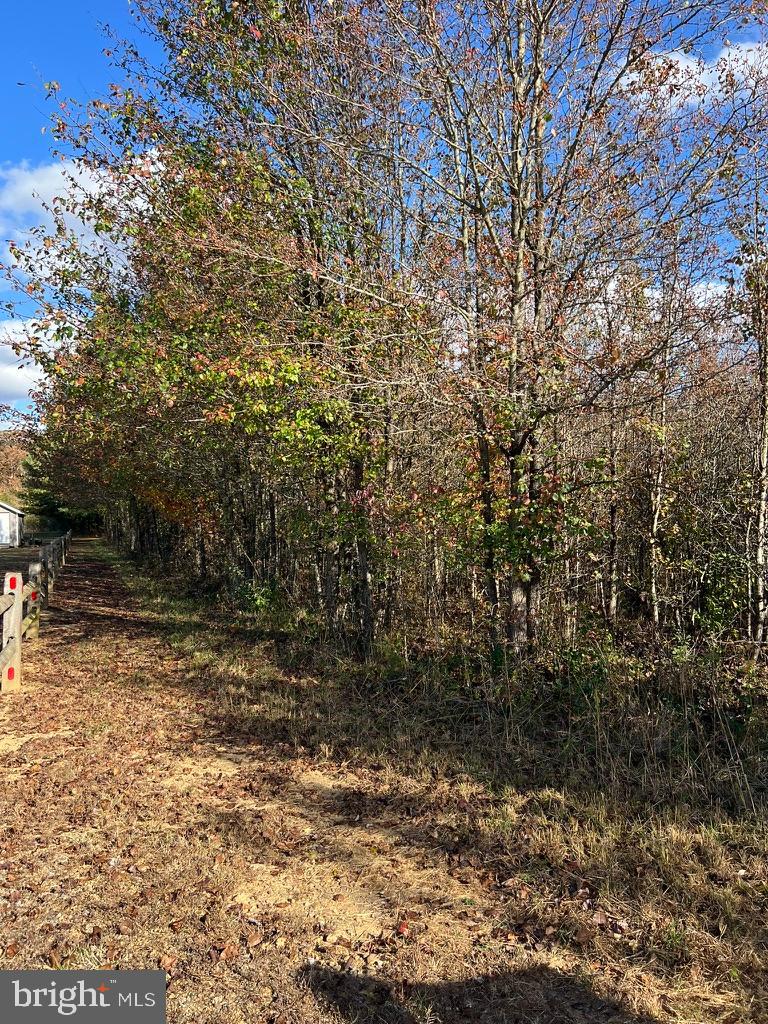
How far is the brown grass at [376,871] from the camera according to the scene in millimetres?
3456

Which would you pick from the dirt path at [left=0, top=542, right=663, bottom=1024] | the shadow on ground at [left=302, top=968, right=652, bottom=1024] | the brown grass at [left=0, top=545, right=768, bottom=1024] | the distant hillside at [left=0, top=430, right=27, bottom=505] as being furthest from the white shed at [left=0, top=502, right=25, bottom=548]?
the shadow on ground at [left=302, top=968, right=652, bottom=1024]

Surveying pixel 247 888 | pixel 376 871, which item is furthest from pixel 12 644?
pixel 376 871

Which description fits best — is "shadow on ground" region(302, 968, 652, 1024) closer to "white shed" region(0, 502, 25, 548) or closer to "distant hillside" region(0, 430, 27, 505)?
"distant hillside" region(0, 430, 27, 505)

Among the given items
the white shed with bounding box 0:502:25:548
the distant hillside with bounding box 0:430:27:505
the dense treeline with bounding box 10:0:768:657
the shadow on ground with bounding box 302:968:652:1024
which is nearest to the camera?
the shadow on ground with bounding box 302:968:652:1024

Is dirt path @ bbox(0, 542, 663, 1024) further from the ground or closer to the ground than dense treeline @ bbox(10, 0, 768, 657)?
closer to the ground

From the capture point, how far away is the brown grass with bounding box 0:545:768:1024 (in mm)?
3456

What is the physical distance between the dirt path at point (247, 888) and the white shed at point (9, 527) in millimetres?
51353

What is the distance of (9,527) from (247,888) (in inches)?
2210

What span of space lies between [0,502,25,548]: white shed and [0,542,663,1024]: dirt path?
168 feet

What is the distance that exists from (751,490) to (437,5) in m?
6.41

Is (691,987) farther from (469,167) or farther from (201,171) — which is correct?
(201,171)

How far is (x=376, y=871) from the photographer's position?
464cm

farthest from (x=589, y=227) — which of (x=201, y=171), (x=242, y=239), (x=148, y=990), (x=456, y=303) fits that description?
(x=148, y=990)

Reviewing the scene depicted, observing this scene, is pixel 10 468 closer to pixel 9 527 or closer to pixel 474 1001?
pixel 9 527
